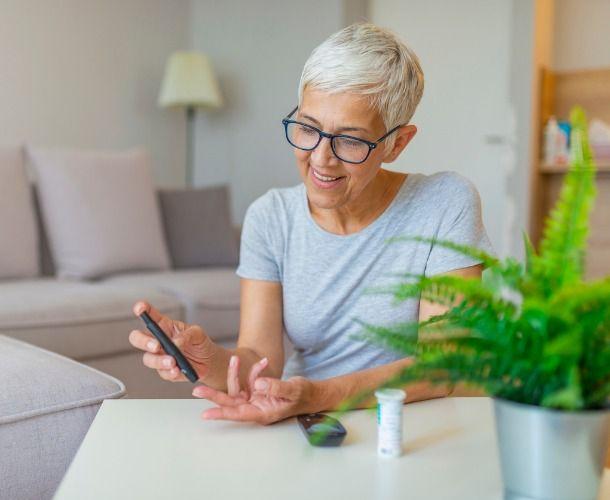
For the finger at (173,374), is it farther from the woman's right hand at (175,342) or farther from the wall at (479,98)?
the wall at (479,98)

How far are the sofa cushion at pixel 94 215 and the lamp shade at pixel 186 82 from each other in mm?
1106

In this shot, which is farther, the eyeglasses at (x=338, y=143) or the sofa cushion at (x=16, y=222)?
the sofa cushion at (x=16, y=222)

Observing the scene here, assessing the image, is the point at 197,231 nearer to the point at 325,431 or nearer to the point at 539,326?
the point at 325,431

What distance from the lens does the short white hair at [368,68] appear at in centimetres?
121

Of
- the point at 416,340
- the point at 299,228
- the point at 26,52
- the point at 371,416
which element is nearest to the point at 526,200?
the point at 26,52

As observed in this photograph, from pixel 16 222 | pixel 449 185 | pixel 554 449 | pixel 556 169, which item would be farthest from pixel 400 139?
pixel 556 169

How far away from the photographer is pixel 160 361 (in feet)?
3.43

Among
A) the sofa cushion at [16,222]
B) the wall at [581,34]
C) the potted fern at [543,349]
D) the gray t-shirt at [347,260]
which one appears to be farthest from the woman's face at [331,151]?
the wall at [581,34]

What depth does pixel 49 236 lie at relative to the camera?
3.07 meters

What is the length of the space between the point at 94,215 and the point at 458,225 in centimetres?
204

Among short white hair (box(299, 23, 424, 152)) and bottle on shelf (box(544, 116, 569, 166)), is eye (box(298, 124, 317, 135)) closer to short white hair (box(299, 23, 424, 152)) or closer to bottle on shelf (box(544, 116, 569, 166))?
short white hair (box(299, 23, 424, 152))

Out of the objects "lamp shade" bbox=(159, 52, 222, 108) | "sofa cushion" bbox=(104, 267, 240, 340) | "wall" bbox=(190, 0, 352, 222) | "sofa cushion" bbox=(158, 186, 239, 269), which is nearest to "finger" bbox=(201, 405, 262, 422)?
"sofa cushion" bbox=(104, 267, 240, 340)

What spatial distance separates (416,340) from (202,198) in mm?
2899

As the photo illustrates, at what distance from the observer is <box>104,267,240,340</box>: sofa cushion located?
2.74 m
